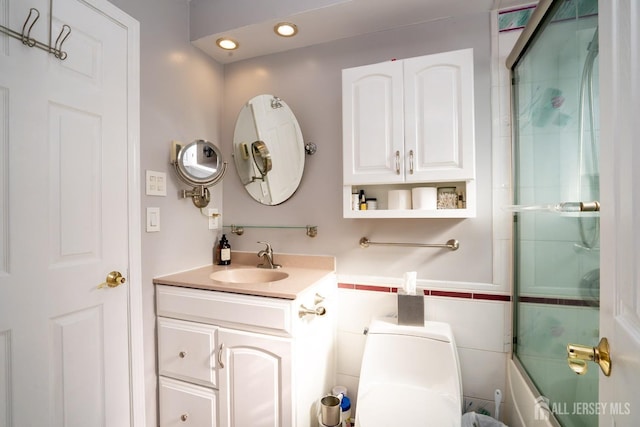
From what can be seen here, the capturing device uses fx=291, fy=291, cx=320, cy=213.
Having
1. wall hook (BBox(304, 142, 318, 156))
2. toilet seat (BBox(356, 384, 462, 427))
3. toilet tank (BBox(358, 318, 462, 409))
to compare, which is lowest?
toilet seat (BBox(356, 384, 462, 427))

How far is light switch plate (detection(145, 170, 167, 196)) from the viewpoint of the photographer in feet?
4.71

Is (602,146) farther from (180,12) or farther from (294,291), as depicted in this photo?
(180,12)

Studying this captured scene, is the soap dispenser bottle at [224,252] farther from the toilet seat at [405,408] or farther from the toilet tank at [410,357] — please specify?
the toilet seat at [405,408]

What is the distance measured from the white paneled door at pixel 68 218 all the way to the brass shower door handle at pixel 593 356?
5.12 feet

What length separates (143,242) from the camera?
141 cm

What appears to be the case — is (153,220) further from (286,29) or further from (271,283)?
(286,29)

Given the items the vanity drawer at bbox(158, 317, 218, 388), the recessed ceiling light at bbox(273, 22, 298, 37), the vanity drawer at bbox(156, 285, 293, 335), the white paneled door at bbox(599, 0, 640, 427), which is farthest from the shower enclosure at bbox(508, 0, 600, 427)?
the vanity drawer at bbox(158, 317, 218, 388)

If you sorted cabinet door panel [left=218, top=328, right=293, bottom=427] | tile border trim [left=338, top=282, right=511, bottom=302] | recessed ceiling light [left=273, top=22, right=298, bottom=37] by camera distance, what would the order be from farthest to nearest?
recessed ceiling light [left=273, top=22, right=298, bottom=37] → tile border trim [left=338, top=282, right=511, bottom=302] → cabinet door panel [left=218, top=328, right=293, bottom=427]

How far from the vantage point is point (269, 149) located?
5.89 feet

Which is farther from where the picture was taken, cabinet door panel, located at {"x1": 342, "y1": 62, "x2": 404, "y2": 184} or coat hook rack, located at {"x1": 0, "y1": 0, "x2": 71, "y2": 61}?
cabinet door panel, located at {"x1": 342, "y1": 62, "x2": 404, "y2": 184}

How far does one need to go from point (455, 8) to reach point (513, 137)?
689 millimetres

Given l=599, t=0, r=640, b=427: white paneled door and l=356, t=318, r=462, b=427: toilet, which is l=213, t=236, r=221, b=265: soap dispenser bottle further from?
l=599, t=0, r=640, b=427: white paneled door

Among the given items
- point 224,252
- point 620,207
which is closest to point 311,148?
point 224,252

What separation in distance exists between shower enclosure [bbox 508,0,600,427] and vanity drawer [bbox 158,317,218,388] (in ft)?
4.33
